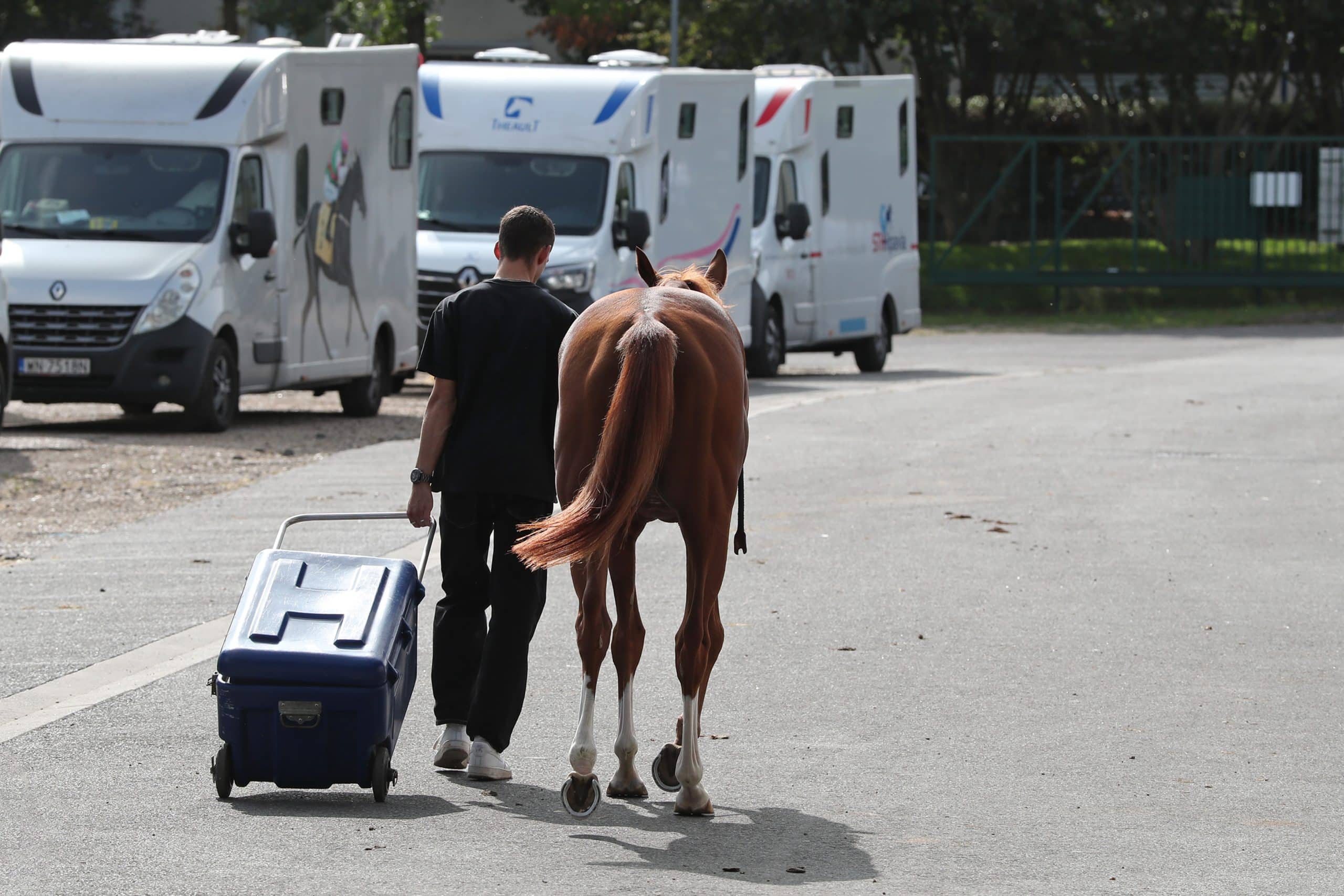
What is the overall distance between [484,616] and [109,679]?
1.80 m

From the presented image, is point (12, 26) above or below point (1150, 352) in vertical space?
above

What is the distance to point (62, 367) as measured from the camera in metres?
17.0

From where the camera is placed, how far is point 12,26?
1729 inches

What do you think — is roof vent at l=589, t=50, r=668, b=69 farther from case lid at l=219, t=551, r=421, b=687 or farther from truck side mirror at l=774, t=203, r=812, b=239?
case lid at l=219, t=551, r=421, b=687

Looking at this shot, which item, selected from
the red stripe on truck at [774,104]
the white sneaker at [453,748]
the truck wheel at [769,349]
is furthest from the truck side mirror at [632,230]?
the white sneaker at [453,748]

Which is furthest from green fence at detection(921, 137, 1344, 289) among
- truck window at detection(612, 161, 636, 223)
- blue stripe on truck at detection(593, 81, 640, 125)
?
truck window at detection(612, 161, 636, 223)

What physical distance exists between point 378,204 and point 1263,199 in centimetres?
2295

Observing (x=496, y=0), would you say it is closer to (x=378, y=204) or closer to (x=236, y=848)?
(x=378, y=204)

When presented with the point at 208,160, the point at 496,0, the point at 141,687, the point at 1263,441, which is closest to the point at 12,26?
the point at 496,0

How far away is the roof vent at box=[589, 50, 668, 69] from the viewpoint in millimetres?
22992

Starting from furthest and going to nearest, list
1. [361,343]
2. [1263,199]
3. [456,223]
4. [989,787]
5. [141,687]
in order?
1. [1263,199]
2. [456,223]
3. [361,343]
4. [141,687]
5. [989,787]

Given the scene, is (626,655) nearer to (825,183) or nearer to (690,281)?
(690,281)

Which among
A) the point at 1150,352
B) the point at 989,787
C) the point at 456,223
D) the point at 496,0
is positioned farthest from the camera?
the point at 496,0

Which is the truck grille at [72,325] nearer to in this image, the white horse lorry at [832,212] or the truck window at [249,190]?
the truck window at [249,190]
